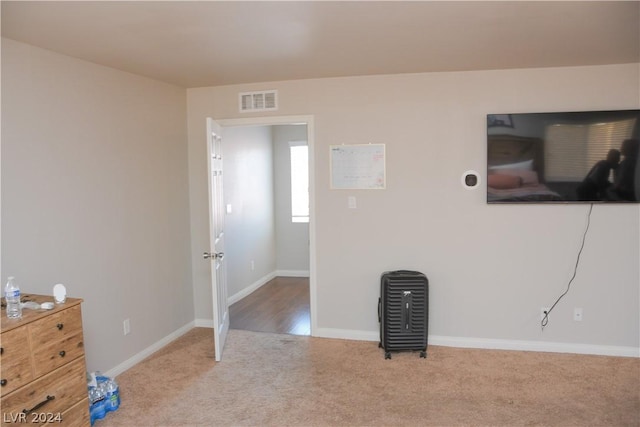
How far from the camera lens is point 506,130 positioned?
11.2 feet

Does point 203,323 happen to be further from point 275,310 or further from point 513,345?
point 513,345

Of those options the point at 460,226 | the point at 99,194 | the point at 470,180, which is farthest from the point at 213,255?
the point at 470,180

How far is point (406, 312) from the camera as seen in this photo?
3494 millimetres

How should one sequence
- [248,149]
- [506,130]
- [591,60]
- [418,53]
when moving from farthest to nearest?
[248,149] < [506,130] < [591,60] < [418,53]

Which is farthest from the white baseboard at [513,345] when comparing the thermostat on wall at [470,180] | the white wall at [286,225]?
the white wall at [286,225]

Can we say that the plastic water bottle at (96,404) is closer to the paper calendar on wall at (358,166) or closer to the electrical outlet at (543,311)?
the paper calendar on wall at (358,166)

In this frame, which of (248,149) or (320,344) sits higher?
(248,149)

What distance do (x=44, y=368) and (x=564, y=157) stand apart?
3.75m

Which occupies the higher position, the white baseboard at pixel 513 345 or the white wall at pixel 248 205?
the white wall at pixel 248 205

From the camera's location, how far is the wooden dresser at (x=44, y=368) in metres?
1.97

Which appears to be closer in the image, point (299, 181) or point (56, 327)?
point (56, 327)

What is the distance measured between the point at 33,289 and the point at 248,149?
130 inches

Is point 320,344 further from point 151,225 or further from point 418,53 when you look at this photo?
point 418,53

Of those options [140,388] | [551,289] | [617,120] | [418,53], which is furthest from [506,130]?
[140,388]
